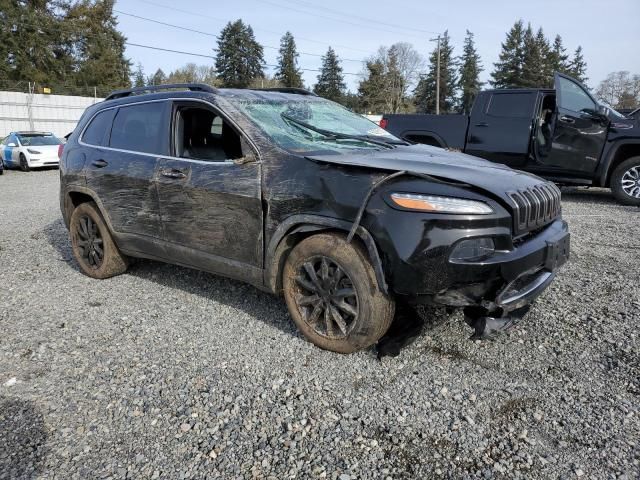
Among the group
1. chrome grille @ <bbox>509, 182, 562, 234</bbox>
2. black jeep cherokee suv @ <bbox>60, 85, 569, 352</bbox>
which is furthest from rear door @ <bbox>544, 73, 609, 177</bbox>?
chrome grille @ <bbox>509, 182, 562, 234</bbox>

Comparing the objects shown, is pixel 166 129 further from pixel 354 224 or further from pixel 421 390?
pixel 421 390

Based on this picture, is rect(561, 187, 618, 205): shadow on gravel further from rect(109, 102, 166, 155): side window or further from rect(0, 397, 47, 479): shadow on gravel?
rect(0, 397, 47, 479): shadow on gravel

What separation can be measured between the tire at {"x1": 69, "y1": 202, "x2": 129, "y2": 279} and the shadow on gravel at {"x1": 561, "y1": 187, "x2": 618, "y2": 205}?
27.2 feet

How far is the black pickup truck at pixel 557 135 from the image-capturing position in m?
8.10

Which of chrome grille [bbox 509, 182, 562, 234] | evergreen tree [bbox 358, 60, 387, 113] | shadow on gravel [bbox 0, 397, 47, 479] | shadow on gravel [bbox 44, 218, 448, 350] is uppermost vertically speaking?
evergreen tree [bbox 358, 60, 387, 113]

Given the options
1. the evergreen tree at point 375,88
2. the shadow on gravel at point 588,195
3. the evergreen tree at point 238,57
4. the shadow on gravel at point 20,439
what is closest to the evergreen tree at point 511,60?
the evergreen tree at point 375,88

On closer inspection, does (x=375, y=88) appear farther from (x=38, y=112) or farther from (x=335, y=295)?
(x=335, y=295)

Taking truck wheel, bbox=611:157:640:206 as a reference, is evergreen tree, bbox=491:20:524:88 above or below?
above

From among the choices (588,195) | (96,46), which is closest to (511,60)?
(96,46)

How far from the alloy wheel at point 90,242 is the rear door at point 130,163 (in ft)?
1.37

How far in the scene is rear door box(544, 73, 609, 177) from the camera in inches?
317

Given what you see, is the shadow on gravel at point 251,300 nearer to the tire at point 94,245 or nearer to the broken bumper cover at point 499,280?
the tire at point 94,245

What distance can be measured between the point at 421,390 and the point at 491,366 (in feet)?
1.80

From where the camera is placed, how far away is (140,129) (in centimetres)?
436
